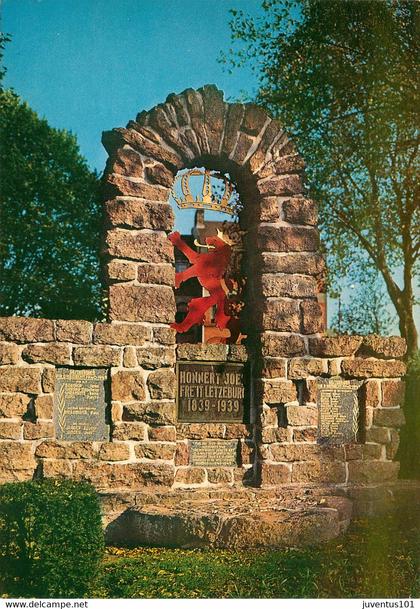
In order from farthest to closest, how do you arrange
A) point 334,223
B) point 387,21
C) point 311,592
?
point 334,223
point 387,21
point 311,592

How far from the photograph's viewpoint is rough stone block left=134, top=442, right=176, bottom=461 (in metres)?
7.54

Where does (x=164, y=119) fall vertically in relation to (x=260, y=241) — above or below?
above

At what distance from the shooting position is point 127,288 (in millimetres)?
7664

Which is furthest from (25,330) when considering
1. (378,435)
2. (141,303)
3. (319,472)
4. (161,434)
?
(378,435)

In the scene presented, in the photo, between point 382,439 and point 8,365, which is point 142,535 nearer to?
point 8,365

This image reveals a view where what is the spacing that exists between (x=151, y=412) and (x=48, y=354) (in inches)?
47.7

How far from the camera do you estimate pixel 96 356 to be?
24.5ft

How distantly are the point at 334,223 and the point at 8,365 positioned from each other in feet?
27.3

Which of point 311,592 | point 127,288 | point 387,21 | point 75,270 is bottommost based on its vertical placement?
point 311,592

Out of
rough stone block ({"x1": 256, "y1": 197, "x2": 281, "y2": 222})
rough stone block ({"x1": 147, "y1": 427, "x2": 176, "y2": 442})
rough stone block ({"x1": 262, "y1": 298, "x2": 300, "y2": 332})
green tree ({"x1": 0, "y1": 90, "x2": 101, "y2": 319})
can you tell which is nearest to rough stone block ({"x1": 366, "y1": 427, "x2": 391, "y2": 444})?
rough stone block ({"x1": 262, "y1": 298, "x2": 300, "y2": 332})

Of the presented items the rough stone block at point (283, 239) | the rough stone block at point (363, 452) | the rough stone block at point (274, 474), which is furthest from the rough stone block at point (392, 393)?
the rough stone block at point (283, 239)

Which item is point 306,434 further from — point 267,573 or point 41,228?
point 41,228

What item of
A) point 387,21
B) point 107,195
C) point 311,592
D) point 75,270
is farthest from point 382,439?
point 75,270

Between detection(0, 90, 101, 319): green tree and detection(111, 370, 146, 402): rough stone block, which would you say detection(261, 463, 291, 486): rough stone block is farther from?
detection(0, 90, 101, 319): green tree
